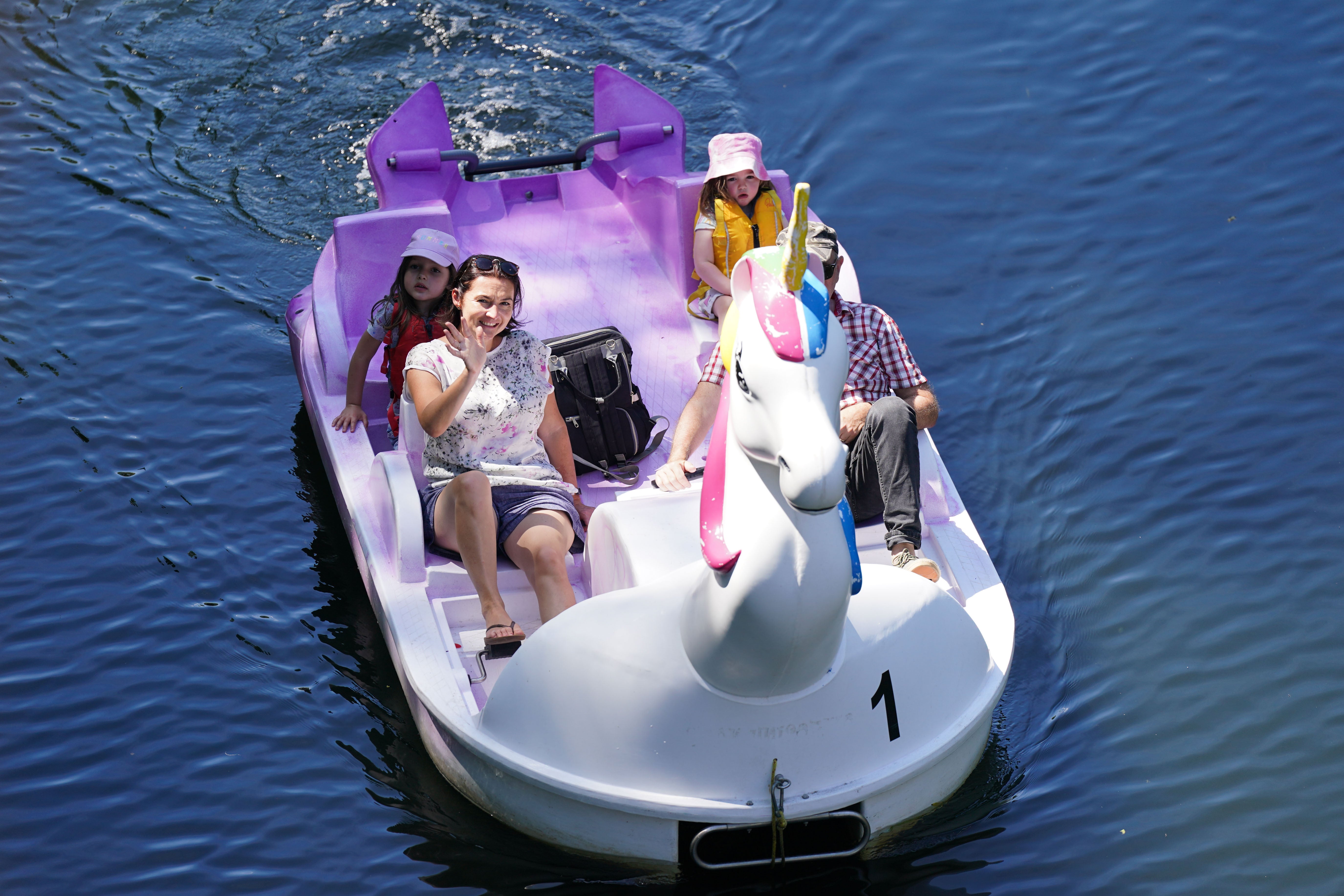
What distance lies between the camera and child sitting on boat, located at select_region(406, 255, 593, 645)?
3684 mm

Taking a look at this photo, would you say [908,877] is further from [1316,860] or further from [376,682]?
[376,682]

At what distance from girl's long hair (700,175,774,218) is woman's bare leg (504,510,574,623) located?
1.47 metres

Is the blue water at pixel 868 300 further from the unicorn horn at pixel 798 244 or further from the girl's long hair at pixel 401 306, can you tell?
the unicorn horn at pixel 798 244

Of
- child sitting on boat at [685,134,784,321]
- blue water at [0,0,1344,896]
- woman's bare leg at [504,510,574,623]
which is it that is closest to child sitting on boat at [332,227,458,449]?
blue water at [0,0,1344,896]

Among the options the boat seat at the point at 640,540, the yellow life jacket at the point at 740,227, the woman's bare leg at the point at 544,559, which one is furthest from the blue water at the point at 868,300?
Answer: the yellow life jacket at the point at 740,227

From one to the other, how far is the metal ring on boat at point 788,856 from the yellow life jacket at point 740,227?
2.07 meters

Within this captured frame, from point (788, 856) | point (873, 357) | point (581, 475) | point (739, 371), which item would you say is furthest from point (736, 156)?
point (788, 856)

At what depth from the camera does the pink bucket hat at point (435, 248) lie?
4262 millimetres

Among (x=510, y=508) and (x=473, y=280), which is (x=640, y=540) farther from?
(x=473, y=280)

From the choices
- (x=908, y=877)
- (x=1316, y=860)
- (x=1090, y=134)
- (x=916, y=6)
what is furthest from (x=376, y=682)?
(x=916, y=6)

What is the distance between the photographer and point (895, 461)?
3820mm

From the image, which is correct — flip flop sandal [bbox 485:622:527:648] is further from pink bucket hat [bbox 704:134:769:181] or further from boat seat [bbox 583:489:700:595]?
pink bucket hat [bbox 704:134:769:181]

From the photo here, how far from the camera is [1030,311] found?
223 inches

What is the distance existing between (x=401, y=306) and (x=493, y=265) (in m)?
0.68
